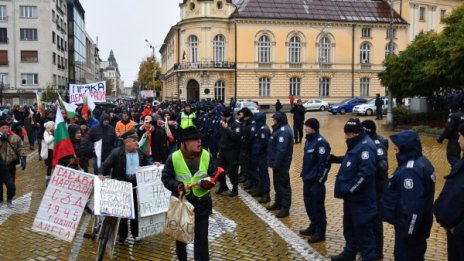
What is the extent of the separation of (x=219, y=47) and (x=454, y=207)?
54130 millimetres

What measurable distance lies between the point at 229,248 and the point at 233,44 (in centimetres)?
5111

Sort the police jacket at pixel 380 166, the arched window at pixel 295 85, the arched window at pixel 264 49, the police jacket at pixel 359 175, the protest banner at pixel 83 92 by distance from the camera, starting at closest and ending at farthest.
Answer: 1. the police jacket at pixel 359 175
2. the police jacket at pixel 380 166
3. the protest banner at pixel 83 92
4. the arched window at pixel 264 49
5. the arched window at pixel 295 85

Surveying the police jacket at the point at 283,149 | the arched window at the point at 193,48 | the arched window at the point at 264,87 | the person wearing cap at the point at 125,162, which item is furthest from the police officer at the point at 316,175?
the arched window at the point at 193,48

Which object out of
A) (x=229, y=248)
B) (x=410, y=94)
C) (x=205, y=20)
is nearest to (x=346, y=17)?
(x=205, y=20)

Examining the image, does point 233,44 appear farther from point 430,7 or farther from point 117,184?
point 117,184

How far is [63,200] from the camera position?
716 centimetres

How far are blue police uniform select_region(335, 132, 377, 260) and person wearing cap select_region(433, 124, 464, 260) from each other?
5.36ft

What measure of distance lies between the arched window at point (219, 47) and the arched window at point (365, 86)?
18.5 metres

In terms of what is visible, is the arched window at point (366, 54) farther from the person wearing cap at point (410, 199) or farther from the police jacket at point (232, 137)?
the person wearing cap at point (410, 199)

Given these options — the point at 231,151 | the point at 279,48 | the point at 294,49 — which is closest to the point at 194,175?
the point at 231,151

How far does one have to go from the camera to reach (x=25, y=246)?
7.87 m

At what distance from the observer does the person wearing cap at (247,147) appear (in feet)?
38.0

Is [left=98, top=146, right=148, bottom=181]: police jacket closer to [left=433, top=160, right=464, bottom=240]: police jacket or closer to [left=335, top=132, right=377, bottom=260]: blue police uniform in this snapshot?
[left=335, top=132, right=377, bottom=260]: blue police uniform

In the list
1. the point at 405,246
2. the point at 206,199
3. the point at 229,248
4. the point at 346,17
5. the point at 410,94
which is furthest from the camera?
the point at 346,17
